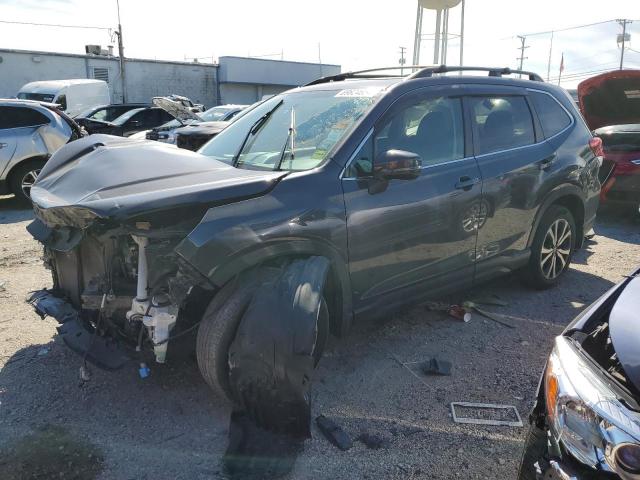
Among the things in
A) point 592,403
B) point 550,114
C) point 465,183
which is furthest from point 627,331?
point 550,114

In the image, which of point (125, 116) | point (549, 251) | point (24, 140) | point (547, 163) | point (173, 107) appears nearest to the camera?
point (547, 163)

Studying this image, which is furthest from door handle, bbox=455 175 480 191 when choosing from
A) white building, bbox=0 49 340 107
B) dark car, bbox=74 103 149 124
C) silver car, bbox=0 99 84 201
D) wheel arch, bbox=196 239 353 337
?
white building, bbox=0 49 340 107

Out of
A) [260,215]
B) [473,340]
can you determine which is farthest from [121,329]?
[473,340]

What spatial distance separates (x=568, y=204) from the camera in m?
4.93

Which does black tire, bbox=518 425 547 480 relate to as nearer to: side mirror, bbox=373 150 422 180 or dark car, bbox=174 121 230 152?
side mirror, bbox=373 150 422 180

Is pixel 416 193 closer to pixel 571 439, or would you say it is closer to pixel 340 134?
pixel 340 134

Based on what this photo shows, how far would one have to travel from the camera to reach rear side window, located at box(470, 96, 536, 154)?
4043 millimetres

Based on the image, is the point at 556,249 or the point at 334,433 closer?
the point at 334,433

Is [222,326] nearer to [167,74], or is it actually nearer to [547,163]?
[547,163]

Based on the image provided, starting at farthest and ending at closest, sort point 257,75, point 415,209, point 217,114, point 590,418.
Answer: point 257,75 < point 217,114 < point 415,209 < point 590,418

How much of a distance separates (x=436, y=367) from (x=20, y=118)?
8.54m

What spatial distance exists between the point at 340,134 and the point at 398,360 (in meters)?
1.58

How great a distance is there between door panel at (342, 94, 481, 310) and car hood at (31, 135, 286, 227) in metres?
0.60

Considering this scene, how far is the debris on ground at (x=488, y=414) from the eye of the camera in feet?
9.77
